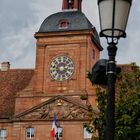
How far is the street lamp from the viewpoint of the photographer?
9164mm

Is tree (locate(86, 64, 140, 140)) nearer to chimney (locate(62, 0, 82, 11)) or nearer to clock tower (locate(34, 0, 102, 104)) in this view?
clock tower (locate(34, 0, 102, 104))

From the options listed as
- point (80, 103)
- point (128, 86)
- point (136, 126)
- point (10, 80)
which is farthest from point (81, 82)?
point (136, 126)

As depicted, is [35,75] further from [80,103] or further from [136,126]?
[136,126]

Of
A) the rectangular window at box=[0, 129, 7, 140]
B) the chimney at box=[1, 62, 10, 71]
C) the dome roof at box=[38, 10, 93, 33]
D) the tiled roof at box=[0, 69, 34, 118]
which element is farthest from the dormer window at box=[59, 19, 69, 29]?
the chimney at box=[1, 62, 10, 71]

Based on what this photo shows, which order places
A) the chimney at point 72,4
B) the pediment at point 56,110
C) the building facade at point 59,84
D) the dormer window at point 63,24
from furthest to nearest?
1. the chimney at point 72,4
2. the dormer window at point 63,24
3. the building facade at point 59,84
4. the pediment at point 56,110

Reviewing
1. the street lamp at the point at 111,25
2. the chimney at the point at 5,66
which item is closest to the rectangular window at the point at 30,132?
the chimney at the point at 5,66

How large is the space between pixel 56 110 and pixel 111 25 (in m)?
48.7

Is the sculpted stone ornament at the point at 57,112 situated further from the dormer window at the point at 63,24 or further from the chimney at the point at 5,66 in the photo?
the chimney at the point at 5,66

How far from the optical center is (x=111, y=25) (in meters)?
9.26

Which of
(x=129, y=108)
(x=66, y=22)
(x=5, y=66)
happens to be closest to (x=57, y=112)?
(x=66, y=22)

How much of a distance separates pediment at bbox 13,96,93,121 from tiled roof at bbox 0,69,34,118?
3.15 meters

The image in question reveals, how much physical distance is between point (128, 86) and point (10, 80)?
127 feet

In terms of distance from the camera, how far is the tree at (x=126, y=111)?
2422cm

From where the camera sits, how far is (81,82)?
57.9 metres
